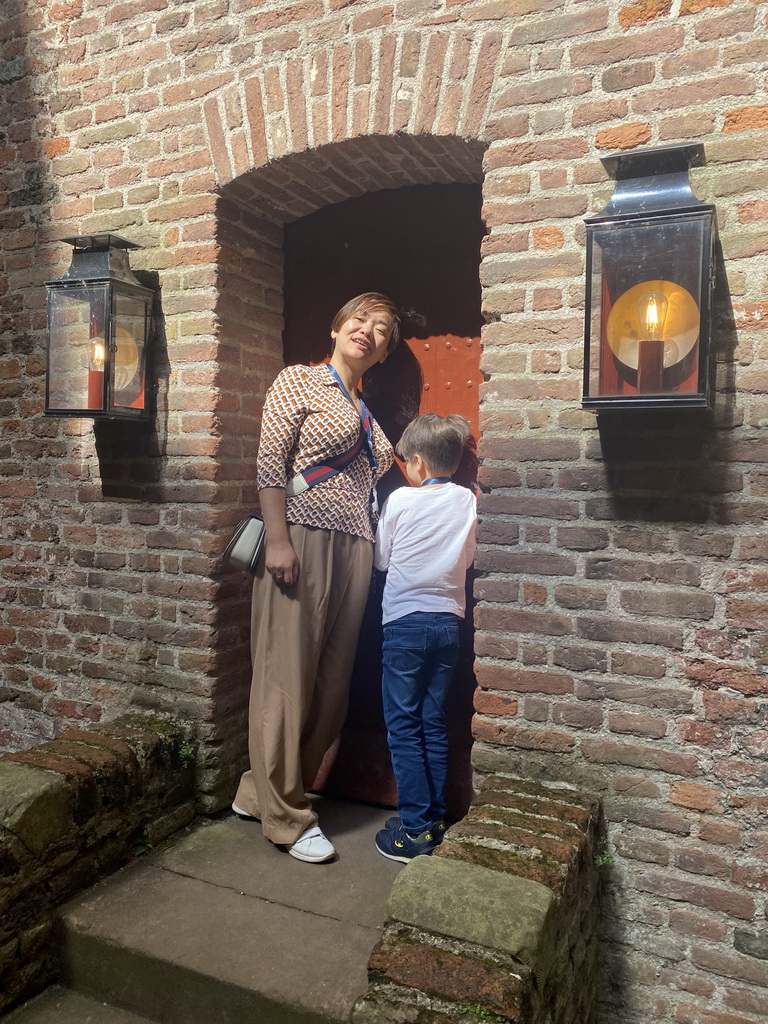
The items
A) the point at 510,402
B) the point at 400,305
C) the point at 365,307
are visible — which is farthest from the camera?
the point at 400,305

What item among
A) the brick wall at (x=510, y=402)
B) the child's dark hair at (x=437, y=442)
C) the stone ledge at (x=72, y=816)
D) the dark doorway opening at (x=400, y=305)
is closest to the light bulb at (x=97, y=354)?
the brick wall at (x=510, y=402)

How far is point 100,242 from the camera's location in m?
2.91

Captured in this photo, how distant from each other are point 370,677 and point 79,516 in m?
1.45

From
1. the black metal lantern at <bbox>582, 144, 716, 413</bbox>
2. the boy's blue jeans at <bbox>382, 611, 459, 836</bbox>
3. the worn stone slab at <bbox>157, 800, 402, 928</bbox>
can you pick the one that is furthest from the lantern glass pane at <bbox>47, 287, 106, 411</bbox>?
the black metal lantern at <bbox>582, 144, 716, 413</bbox>

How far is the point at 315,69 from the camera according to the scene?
8.52ft

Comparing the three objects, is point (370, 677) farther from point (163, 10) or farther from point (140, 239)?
point (163, 10)

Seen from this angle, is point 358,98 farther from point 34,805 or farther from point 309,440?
point 34,805

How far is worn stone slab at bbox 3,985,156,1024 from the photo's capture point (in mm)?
2199

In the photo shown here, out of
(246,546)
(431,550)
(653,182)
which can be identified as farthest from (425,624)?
(653,182)

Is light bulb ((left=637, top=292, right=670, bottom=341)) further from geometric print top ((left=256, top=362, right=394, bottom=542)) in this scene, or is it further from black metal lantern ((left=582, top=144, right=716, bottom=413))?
geometric print top ((left=256, top=362, right=394, bottom=542))

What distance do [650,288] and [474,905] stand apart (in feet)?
5.55

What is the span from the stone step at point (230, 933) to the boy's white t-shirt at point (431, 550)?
0.94 m

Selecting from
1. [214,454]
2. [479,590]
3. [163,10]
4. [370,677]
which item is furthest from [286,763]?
[163,10]

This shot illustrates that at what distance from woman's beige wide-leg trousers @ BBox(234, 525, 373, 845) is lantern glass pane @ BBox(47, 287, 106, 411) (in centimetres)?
100
